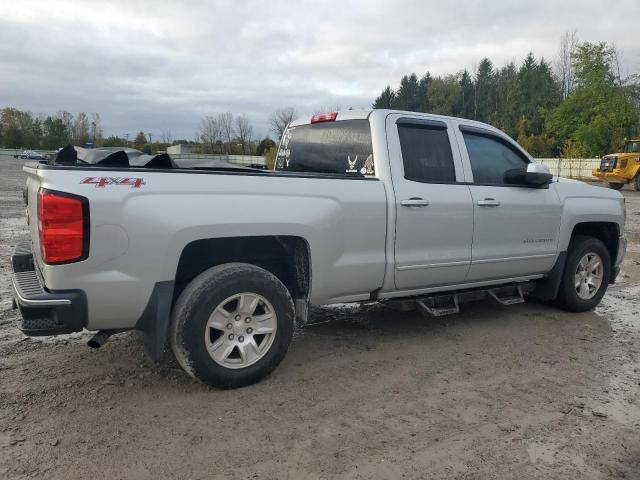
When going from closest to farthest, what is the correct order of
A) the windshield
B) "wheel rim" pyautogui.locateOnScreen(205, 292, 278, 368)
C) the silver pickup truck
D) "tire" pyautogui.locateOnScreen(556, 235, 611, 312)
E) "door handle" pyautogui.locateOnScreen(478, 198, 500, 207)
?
the silver pickup truck < "wheel rim" pyautogui.locateOnScreen(205, 292, 278, 368) < "door handle" pyautogui.locateOnScreen(478, 198, 500, 207) < "tire" pyautogui.locateOnScreen(556, 235, 611, 312) < the windshield

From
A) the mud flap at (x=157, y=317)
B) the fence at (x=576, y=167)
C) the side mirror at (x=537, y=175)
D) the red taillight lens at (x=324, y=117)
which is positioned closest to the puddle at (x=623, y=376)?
the side mirror at (x=537, y=175)

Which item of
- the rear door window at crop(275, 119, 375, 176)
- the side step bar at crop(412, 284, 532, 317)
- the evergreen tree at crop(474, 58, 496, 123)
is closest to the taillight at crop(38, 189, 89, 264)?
the rear door window at crop(275, 119, 375, 176)

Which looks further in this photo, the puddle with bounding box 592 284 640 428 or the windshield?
the windshield

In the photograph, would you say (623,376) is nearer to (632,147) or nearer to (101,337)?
(101,337)

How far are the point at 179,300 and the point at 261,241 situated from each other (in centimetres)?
79

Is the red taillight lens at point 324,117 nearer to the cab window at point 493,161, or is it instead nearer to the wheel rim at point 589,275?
the cab window at point 493,161

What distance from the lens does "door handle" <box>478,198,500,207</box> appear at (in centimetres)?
487

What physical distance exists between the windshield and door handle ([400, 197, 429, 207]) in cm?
3029

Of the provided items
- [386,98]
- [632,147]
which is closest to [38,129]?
[386,98]

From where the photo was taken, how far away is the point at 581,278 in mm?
A: 5992

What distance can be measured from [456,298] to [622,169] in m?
28.1

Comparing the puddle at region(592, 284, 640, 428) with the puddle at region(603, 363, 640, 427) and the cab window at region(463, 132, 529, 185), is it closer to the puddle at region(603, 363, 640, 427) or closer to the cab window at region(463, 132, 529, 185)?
the puddle at region(603, 363, 640, 427)

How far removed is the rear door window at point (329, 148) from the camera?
15.1 feet

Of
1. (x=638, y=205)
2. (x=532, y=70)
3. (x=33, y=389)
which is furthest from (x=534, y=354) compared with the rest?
(x=532, y=70)
